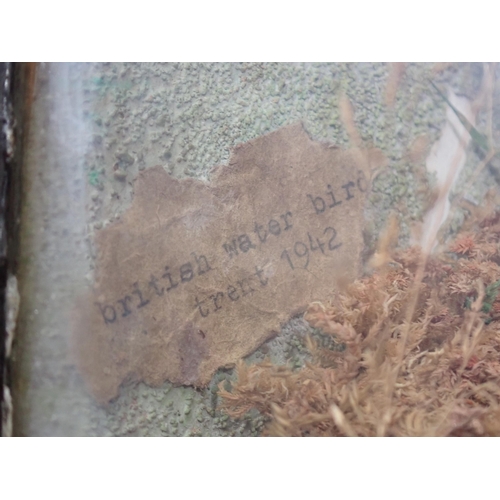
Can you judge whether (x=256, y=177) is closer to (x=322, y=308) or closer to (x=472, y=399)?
(x=322, y=308)

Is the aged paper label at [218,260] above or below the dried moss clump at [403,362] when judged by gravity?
above

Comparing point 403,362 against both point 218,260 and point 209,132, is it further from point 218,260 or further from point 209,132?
point 209,132

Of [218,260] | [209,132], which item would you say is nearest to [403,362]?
[218,260]

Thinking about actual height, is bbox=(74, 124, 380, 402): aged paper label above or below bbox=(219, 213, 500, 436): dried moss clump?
above

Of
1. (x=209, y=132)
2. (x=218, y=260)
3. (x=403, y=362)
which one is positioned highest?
(x=209, y=132)
